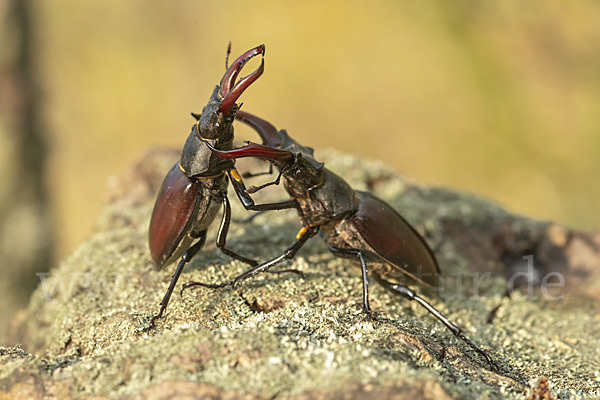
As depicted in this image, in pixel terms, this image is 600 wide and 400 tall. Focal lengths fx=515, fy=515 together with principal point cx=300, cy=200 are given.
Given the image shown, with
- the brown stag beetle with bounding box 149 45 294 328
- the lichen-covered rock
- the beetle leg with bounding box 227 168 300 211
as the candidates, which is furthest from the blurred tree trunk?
the beetle leg with bounding box 227 168 300 211

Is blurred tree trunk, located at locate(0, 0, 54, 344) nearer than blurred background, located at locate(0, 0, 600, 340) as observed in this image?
No

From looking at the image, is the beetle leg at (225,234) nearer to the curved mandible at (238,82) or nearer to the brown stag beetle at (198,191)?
the brown stag beetle at (198,191)

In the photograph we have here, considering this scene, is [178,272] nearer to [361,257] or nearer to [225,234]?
[225,234]

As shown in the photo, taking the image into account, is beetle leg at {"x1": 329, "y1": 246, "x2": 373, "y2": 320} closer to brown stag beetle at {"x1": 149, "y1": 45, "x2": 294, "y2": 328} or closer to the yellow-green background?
brown stag beetle at {"x1": 149, "y1": 45, "x2": 294, "y2": 328}

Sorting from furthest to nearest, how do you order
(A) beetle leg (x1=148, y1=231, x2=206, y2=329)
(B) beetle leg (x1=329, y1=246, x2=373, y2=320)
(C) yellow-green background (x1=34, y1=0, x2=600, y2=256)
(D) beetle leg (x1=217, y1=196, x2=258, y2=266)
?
1. (C) yellow-green background (x1=34, y1=0, x2=600, y2=256)
2. (D) beetle leg (x1=217, y1=196, x2=258, y2=266)
3. (B) beetle leg (x1=329, y1=246, x2=373, y2=320)
4. (A) beetle leg (x1=148, y1=231, x2=206, y2=329)

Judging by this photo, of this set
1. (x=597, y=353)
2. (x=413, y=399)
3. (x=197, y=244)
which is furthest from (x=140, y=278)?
(x=597, y=353)

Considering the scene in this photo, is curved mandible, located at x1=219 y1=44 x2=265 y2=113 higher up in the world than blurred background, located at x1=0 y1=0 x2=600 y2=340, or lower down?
lower down
